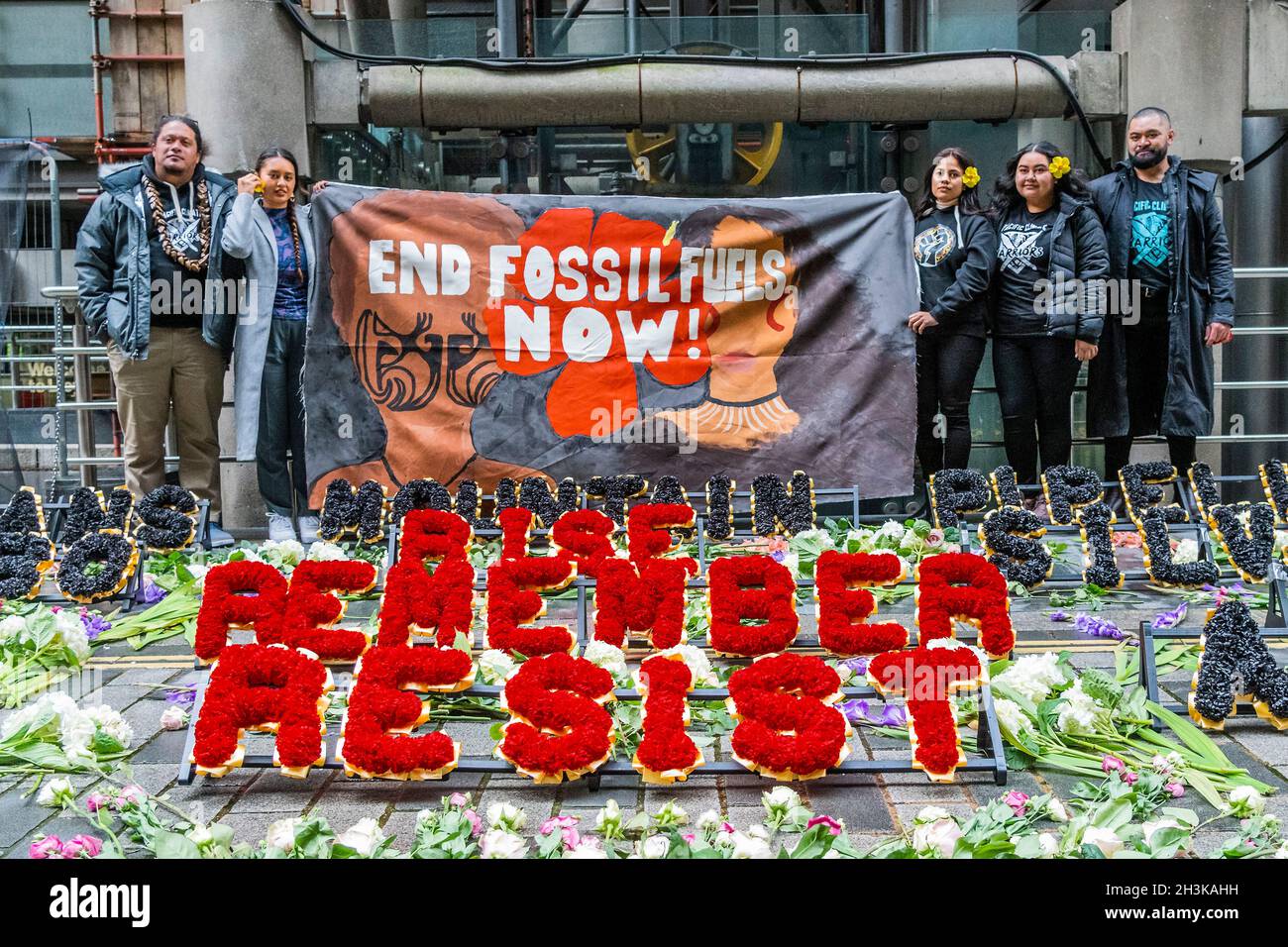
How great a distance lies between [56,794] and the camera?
10.9 ft

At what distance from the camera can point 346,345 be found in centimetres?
728

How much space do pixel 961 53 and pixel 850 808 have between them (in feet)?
20.6

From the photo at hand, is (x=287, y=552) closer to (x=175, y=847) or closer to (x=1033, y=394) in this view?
(x=175, y=847)

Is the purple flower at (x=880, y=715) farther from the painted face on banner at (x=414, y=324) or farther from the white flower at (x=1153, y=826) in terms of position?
the painted face on banner at (x=414, y=324)

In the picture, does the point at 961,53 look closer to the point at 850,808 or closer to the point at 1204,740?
the point at 1204,740

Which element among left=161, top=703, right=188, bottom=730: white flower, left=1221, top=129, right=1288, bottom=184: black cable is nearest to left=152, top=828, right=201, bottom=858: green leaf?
left=161, top=703, right=188, bottom=730: white flower

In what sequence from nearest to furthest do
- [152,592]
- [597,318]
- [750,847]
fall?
[750,847]
[152,592]
[597,318]

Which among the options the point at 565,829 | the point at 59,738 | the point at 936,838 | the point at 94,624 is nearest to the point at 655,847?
the point at 565,829

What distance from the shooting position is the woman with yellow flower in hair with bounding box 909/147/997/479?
22.7 ft

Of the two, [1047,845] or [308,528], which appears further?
[308,528]

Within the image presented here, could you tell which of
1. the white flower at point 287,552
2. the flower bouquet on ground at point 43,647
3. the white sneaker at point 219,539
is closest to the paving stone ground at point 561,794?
the flower bouquet on ground at point 43,647

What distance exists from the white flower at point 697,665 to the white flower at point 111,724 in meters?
1.70

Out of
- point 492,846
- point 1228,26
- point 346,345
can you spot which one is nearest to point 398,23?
point 346,345

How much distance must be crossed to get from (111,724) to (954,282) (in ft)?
16.6
